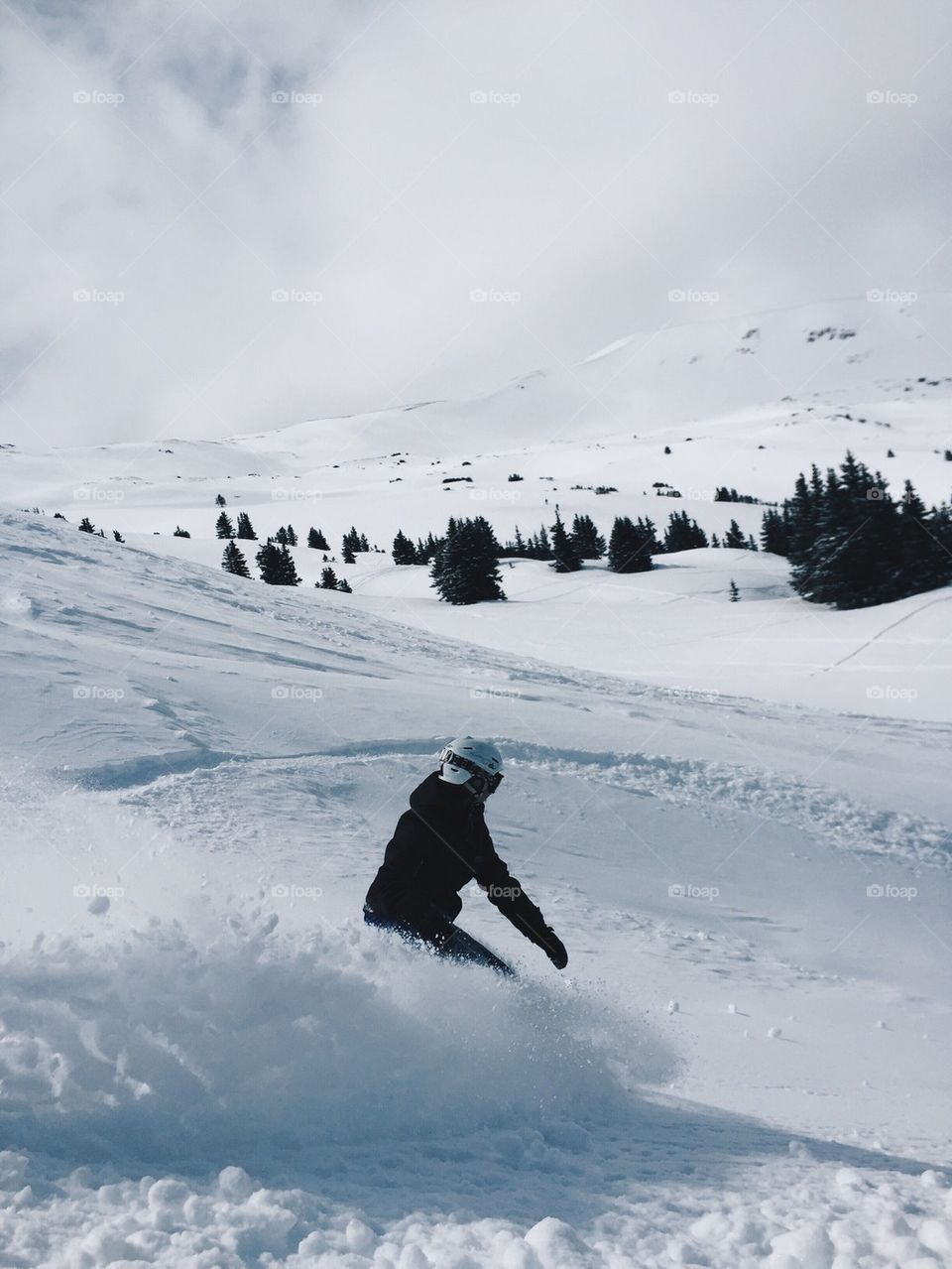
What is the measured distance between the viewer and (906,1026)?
6.68 metres

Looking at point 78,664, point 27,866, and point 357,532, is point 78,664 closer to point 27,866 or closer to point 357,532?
point 27,866

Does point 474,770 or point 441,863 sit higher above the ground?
point 474,770

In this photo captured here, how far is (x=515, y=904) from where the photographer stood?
486 cm

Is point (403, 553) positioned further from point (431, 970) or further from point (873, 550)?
point (431, 970)

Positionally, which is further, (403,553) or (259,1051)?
(403,553)
